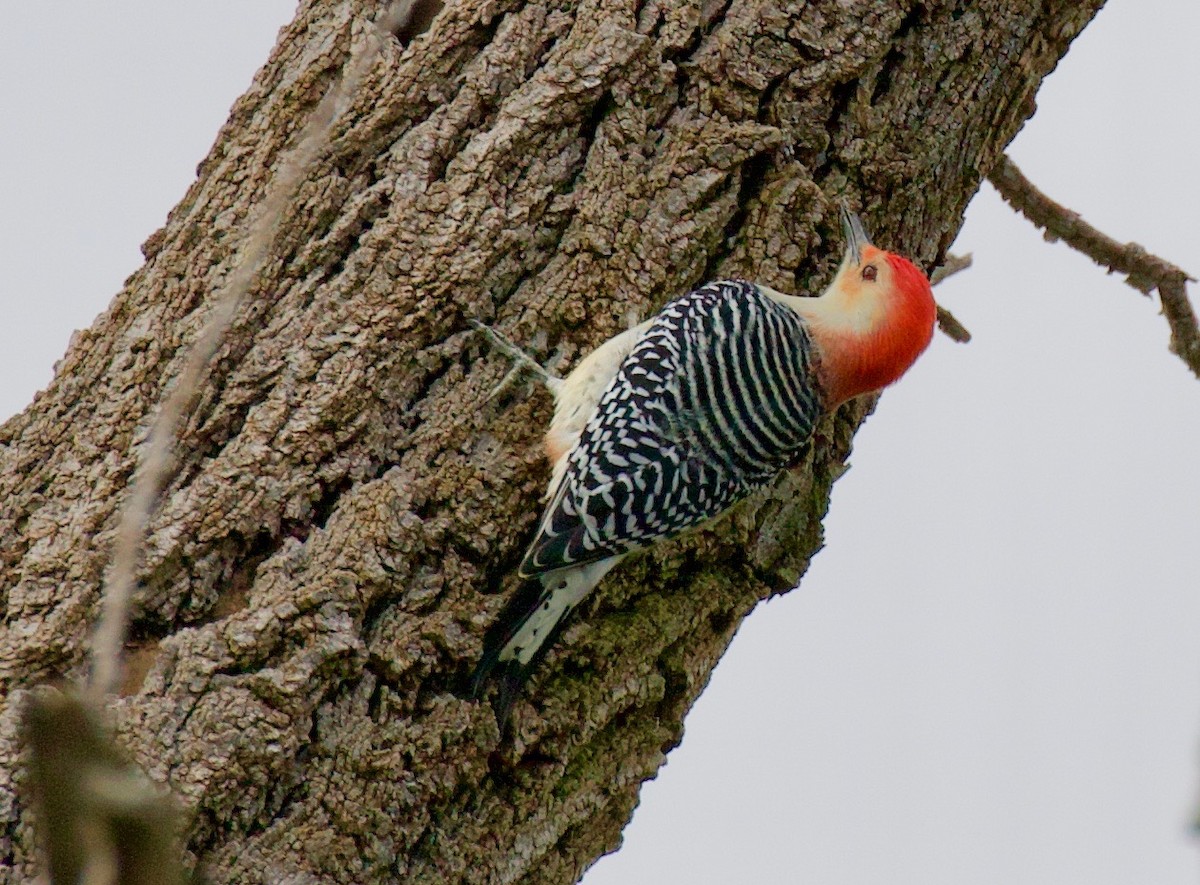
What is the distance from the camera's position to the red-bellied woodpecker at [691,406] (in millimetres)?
3854

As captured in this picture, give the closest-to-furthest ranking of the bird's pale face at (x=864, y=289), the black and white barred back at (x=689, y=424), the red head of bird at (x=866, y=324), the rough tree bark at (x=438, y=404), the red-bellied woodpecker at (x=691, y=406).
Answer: the rough tree bark at (x=438, y=404), the red-bellied woodpecker at (x=691, y=406), the black and white barred back at (x=689, y=424), the bird's pale face at (x=864, y=289), the red head of bird at (x=866, y=324)

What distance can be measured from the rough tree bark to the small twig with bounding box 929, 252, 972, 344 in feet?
3.33

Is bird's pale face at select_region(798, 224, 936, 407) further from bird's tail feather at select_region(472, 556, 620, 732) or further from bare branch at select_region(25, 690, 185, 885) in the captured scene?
bare branch at select_region(25, 690, 185, 885)

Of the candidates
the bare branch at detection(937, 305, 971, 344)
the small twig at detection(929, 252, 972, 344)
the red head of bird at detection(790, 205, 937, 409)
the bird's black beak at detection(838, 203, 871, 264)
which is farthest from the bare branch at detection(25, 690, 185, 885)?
the bare branch at detection(937, 305, 971, 344)

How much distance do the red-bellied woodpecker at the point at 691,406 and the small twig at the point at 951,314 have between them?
0.74 meters

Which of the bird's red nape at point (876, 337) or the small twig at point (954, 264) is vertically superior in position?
the small twig at point (954, 264)

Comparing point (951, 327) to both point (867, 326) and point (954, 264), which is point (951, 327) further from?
point (867, 326)

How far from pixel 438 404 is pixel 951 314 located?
8.65 ft

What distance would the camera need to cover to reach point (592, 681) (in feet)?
12.8

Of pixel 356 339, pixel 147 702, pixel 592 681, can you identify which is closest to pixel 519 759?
pixel 592 681

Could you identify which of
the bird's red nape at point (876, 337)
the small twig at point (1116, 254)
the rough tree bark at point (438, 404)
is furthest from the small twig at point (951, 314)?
the rough tree bark at point (438, 404)

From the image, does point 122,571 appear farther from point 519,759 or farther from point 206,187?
point 206,187

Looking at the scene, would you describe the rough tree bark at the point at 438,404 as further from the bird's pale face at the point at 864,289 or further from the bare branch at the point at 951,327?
the bare branch at the point at 951,327

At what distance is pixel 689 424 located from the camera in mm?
4398
